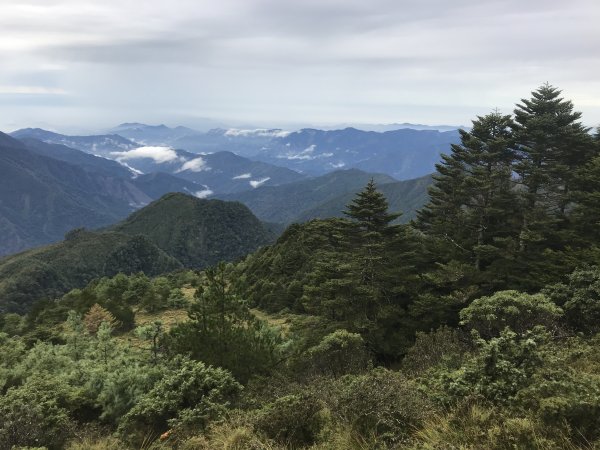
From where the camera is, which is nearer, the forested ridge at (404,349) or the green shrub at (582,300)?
the forested ridge at (404,349)

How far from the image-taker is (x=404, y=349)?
2406cm

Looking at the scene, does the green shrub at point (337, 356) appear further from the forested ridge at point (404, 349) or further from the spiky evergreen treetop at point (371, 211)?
the spiky evergreen treetop at point (371, 211)

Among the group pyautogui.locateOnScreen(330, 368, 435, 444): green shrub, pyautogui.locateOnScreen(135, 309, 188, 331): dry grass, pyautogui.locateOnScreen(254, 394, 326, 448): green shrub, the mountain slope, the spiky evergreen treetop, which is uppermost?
the spiky evergreen treetop

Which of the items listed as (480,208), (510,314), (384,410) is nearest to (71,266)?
(480,208)

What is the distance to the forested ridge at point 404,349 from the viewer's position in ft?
24.3

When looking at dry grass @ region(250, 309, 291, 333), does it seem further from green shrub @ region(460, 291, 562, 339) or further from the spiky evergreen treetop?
green shrub @ region(460, 291, 562, 339)

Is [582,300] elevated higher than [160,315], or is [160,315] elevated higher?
[582,300]

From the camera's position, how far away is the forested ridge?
741cm

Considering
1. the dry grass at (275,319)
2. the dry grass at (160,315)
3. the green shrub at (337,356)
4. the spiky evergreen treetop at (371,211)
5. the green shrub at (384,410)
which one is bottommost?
the dry grass at (160,315)

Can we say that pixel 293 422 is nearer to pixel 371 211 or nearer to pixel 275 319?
pixel 371 211

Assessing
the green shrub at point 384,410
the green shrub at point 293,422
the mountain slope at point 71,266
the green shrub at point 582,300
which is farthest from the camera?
the mountain slope at point 71,266

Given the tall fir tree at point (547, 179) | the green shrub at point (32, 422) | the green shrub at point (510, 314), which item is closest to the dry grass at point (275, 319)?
the tall fir tree at point (547, 179)

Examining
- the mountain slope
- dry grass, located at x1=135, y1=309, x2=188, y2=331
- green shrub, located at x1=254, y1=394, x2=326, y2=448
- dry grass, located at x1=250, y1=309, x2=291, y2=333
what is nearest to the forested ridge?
green shrub, located at x1=254, y1=394, x2=326, y2=448

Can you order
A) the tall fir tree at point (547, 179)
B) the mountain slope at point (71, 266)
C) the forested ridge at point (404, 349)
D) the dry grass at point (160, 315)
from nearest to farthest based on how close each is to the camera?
the forested ridge at point (404, 349)
the tall fir tree at point (547, 179)
the dry grass at point (160, 315)
the mountain slope at point (71, 266)
